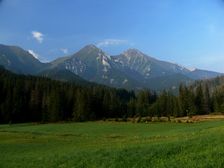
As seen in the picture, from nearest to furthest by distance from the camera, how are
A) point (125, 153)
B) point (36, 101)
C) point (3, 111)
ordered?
point (125, 153), point (3, 111), point (36, 101)

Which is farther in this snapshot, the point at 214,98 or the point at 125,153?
the point at 214,98

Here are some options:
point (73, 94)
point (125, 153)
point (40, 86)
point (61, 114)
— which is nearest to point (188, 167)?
point (125, 153)

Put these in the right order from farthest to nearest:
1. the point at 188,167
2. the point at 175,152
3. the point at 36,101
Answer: the point at 36,101 < the point at 175,152 < the point at 188,167

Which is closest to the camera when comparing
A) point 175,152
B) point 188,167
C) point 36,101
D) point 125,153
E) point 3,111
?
point 188,167

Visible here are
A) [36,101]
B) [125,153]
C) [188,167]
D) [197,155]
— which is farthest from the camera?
[36,101]

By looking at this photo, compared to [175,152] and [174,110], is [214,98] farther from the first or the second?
[175,152]

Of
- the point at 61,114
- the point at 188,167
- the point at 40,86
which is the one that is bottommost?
the point at 188,167

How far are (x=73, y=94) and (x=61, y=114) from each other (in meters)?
15.1

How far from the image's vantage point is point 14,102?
167750mm

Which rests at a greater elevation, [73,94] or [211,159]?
[73,94]

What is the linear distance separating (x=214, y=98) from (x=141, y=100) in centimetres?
3768

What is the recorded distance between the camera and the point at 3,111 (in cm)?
16062

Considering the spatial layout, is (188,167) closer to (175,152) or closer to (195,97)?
(175,152)

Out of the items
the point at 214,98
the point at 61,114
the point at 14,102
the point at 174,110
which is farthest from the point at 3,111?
the point at 214,98
